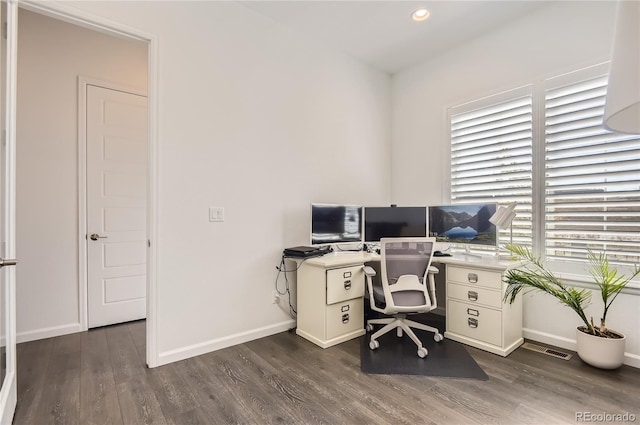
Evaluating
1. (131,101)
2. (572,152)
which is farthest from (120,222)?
(572,152)

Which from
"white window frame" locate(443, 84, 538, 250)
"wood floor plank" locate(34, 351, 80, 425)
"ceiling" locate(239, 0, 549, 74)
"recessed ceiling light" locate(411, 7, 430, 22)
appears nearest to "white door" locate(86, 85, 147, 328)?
"wood floor plank" locate(34, 351, 80, 425)

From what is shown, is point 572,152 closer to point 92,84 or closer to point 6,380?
point 6,380

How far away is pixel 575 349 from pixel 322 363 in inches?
81.0

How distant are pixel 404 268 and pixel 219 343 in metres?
1.65

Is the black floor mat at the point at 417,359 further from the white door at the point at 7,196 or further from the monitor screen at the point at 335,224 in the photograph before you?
the white door at the point at 7,196

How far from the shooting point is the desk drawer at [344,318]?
8.95 feet

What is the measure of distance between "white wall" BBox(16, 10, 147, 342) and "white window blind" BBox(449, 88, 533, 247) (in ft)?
12.4

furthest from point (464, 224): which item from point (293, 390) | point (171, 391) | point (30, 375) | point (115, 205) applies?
point (30, 375)

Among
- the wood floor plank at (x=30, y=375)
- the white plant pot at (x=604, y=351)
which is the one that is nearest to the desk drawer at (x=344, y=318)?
the white plant pot at (x=604, y=351)

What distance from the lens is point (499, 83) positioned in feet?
10.2

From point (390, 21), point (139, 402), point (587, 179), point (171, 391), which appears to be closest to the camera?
point (139, 402)

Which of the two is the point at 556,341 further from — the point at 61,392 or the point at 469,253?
the point at 61,392

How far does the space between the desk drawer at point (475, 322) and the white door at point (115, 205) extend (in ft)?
10.2

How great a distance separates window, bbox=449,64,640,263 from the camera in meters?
2.40
